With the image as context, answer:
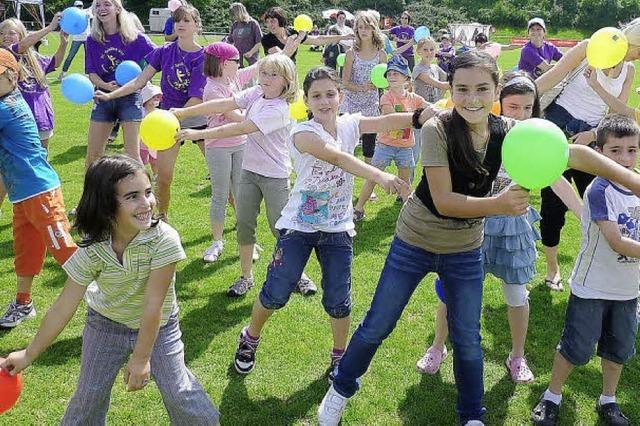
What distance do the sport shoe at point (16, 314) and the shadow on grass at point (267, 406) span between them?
1756 millimetres

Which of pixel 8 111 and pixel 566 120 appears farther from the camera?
pixel 566 120

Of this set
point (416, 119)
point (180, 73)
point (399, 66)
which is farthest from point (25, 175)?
point (399, 66)

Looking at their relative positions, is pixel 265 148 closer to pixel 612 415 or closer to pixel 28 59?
pixel 612 415

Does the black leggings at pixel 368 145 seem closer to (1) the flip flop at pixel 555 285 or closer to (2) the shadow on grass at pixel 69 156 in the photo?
(1) the flip flop at pixel 555 285

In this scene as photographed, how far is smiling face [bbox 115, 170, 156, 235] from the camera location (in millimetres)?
2541

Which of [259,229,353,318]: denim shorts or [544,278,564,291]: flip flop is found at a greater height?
[259,229,353,318]: denim shorts

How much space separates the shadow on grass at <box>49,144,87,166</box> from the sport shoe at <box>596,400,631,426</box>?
784cm

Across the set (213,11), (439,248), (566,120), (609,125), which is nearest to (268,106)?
(439,248)

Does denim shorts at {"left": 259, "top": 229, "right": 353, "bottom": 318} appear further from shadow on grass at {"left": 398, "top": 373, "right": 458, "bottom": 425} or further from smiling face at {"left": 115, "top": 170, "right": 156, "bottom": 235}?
smiling face at {"left": 115, "top": 170, "right": 156, "bottom": 235}

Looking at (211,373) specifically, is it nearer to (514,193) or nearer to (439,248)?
(439,248)

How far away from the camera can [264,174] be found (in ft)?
14.7

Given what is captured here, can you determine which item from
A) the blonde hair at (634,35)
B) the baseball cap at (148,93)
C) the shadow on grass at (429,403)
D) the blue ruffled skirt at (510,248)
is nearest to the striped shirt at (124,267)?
the shadow on grass at (429,403)

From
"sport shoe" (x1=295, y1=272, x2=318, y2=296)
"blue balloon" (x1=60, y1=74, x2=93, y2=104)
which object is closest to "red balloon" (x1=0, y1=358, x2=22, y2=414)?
"sport shoe" (x1=295, y1=272, x2=318, y2=296)

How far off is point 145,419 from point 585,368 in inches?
112
